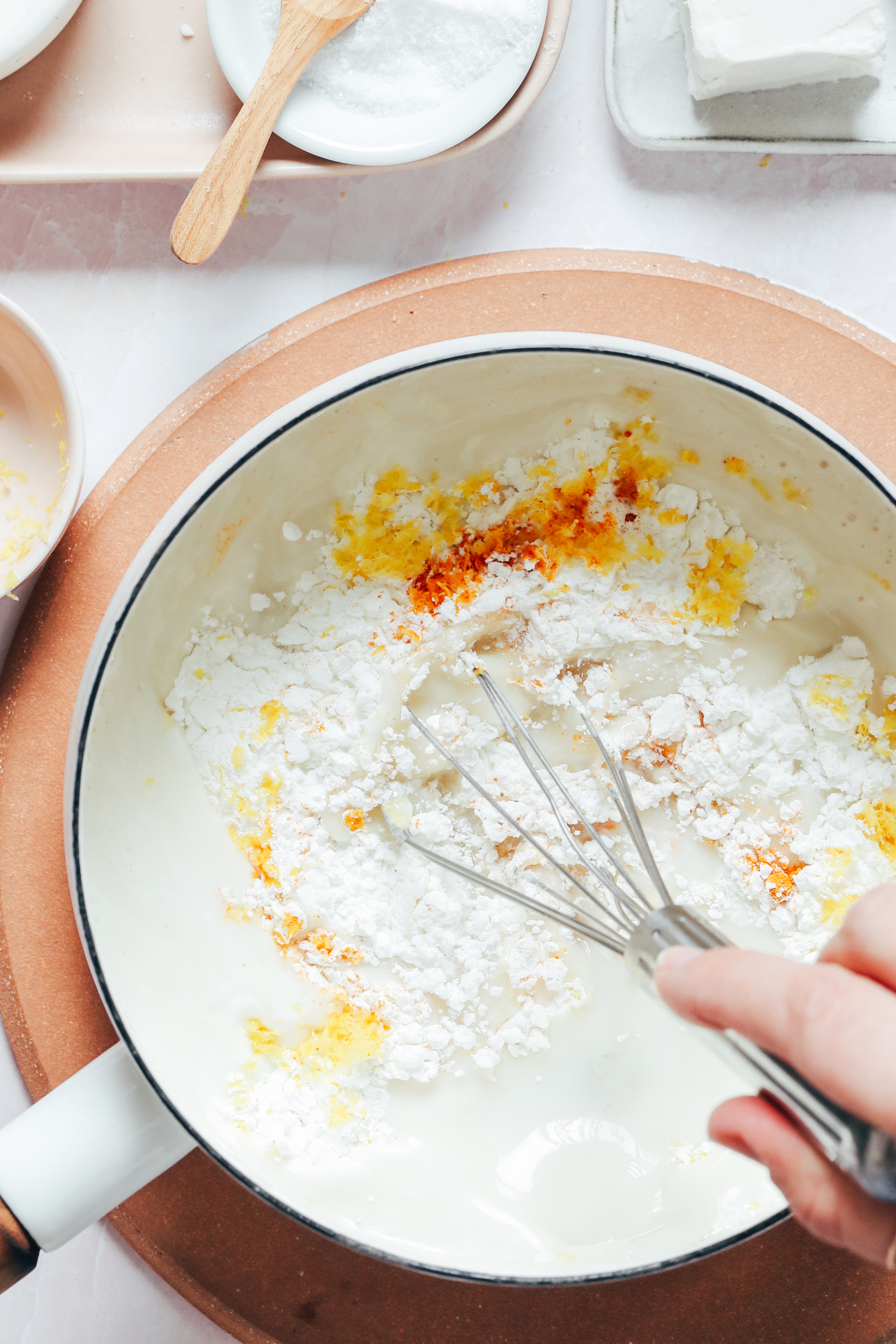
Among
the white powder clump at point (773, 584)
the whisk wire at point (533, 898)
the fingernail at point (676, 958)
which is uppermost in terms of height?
the fingernail at point (676, 958)

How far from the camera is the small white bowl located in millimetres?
526

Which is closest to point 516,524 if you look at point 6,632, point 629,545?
point 629,545

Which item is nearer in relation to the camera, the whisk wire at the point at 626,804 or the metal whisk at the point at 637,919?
the metal whisk at the point at 637,919

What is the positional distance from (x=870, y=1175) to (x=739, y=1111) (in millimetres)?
50

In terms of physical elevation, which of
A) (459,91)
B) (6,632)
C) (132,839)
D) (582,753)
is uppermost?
(459,91)

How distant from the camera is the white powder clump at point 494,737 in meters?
0.57

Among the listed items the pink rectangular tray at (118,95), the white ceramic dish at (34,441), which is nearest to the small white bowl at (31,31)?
the pink rectangular tray at (118,95)

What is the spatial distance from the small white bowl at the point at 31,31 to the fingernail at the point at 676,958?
58 centimetres

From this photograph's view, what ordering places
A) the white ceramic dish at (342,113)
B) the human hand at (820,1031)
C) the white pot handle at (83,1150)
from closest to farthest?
the human hand at (820,1031)
the white pot handle at (83,1150)
the white ceramic dish at (342,113)

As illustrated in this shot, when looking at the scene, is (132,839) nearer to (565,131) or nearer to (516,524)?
(516,524)

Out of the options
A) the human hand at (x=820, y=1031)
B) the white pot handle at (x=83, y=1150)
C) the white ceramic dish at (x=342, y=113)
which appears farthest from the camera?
the white ceramic dish at (x=342, y=113)

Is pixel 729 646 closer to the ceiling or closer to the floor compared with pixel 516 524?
closer to the floor

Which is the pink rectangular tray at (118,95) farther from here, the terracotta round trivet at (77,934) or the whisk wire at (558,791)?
the whisk wire at (558,791)

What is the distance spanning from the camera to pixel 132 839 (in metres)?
0.54
